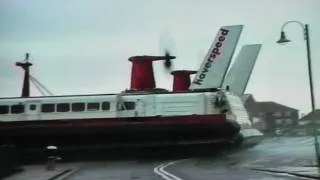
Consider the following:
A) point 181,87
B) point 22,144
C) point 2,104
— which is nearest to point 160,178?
point 22,144

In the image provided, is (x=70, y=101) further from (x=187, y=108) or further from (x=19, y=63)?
(x=19, y=63)

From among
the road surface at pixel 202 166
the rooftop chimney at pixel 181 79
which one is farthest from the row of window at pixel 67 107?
the rooftop chimney at pixel 181 79

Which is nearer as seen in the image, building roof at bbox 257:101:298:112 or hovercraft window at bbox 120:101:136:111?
hovercraft window at bbox 120:101:136:111

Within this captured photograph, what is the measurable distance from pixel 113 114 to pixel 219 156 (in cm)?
708

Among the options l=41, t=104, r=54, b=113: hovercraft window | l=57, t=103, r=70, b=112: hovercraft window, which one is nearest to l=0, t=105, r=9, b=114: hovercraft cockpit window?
l=41, t=104, r=54, b=113: hovercraft window

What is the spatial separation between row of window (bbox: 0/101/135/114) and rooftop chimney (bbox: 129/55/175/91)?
5223mm

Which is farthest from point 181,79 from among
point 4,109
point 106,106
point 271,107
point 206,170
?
point 271,107

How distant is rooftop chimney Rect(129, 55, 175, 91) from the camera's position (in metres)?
45.4

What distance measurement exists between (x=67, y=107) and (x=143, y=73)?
690 cm

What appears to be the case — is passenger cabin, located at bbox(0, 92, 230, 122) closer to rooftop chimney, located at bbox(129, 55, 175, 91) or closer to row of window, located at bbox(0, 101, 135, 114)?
row of window, located at bbox(0, 101, 135, 114)

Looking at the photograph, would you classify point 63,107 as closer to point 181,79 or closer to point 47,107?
point 47,107

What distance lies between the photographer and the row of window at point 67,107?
40125mm

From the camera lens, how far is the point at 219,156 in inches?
1551

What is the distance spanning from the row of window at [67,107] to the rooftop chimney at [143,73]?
17.1ft
